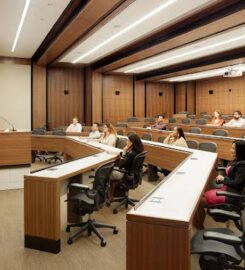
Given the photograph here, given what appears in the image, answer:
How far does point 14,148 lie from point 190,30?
456 centimetres

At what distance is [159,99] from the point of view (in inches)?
703

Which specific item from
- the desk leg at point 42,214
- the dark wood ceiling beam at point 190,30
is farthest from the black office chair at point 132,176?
the dark wood ceiling beam at point 190,30

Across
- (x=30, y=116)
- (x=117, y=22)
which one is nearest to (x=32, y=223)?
(x=117, y=22)

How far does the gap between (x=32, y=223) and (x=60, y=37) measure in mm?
5734

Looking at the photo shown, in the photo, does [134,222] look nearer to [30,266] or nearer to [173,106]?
[30,266]

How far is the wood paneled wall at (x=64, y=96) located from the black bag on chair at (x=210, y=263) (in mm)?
12532

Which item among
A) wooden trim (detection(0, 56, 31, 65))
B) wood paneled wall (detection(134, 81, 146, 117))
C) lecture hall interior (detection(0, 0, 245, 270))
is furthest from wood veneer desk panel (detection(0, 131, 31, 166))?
wood paneled wall (detection(134, 81, 146, 117))

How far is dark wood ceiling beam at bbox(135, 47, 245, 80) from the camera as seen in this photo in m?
10.4

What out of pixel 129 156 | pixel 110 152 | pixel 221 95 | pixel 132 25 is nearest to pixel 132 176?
pixel 129 156

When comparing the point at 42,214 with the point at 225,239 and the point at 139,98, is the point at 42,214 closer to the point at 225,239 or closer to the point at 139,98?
the point at 225,239

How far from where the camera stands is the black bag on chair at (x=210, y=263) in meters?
2.30

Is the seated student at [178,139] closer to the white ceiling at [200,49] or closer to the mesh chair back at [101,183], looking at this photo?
the white ceiling at [200,49]

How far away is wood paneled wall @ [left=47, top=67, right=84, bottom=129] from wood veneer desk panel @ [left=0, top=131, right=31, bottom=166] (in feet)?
26.0

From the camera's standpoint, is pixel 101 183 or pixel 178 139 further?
pixel 178 139
